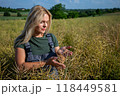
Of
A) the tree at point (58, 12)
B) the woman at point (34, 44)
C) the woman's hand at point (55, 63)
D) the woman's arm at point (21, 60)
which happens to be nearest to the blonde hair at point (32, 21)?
the woman at point (34, 44)

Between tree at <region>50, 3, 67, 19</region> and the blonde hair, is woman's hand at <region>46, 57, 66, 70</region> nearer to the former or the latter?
the blonde hair

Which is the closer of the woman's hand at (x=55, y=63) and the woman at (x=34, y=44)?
the woman's hand at (x=55, y=63)

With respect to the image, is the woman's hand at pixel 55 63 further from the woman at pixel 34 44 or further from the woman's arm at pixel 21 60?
the woman's arm at pixel 21 60

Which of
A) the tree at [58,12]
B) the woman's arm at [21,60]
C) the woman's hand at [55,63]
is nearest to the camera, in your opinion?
the woman's hand at [55,63]

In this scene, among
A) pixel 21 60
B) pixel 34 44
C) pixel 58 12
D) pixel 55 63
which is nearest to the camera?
pixel 55 63

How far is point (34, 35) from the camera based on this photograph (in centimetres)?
159

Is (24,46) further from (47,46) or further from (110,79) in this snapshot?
(110,79)

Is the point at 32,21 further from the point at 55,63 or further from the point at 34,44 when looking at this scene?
the point at 55,63

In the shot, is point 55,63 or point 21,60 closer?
point 55,63

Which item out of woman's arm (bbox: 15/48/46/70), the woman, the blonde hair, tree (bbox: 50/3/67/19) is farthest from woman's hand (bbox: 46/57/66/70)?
tree (bbox: 50/3/67/19)

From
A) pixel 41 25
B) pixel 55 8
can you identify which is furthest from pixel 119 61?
pixel 55 8

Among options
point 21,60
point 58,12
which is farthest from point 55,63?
point 58,12

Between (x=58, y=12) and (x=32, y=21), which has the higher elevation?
(x=58, y=12)

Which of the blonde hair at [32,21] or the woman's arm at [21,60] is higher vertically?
the blonde hair at [32,21]
